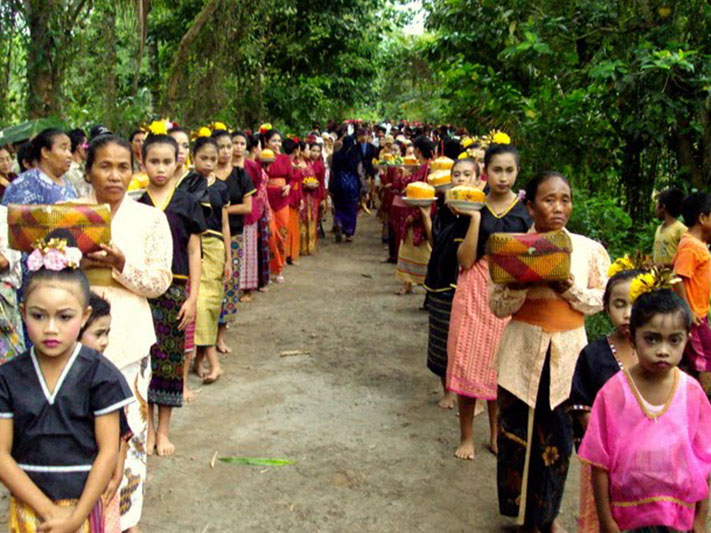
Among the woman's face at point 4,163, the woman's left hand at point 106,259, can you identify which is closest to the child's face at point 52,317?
the woman's left hand at point 106,259

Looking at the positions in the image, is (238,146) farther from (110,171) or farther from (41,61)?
(110,171)

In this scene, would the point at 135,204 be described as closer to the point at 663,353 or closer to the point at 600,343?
the point at 600,343

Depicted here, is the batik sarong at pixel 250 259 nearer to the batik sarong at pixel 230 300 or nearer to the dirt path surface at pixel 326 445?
the dirt path surface at pixel 326 445

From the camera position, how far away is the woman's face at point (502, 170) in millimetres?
4793

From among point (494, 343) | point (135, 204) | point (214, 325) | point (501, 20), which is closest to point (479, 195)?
point (494, 343)

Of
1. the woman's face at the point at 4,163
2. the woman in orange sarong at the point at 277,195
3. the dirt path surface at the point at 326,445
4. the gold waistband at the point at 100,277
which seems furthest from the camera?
the woman in orange sarong at the point at 277,195

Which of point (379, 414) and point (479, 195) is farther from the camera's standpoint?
point (379, 414)

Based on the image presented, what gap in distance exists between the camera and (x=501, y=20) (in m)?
10.5

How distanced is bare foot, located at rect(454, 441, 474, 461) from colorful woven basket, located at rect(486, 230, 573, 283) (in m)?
2.00

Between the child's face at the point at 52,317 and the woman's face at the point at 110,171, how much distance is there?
1192 millimetres

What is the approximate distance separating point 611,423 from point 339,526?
1.97 meters

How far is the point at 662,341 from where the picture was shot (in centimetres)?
281

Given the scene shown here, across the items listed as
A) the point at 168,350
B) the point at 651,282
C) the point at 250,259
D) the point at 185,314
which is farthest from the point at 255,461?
the point at 250,259

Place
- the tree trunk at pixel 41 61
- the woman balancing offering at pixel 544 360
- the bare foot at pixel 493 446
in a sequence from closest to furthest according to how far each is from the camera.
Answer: the woman balancing offering at pixel 544 360 < the bare foot at pixel 493 446 < the tree trunk at pixel 41 61
